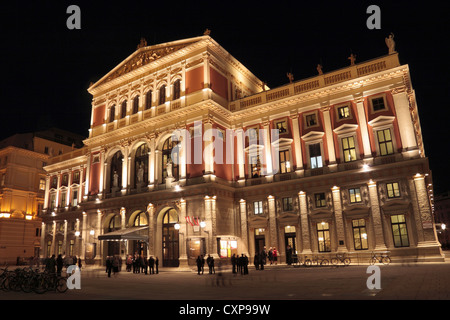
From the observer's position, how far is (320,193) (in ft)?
92.8

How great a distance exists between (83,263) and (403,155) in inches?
1282

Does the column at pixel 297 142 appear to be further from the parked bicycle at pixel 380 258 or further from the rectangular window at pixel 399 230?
the parked bicycle at pixel 380 258

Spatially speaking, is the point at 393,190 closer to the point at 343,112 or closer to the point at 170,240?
the point at 343,112

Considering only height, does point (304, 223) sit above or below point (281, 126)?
below

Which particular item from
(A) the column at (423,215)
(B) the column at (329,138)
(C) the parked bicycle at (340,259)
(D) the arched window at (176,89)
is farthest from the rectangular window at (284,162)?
(D) the arched window at (176,89)

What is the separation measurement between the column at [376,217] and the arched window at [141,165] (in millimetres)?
21215

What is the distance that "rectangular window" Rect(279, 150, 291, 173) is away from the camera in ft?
101

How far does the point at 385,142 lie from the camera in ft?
87.1

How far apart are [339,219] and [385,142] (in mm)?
6972

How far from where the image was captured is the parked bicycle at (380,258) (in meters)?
24.0

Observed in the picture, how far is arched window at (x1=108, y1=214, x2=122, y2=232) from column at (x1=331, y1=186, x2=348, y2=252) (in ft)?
71.2

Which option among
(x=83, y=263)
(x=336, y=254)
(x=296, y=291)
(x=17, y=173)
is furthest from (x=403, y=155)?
(x=17, y=173)

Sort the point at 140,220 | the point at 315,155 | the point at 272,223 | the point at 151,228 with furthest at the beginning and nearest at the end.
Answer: the point at 140,220
the point at 151,228
the point at 272,223
the point at 315,155

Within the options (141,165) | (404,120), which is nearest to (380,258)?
(404,120)
